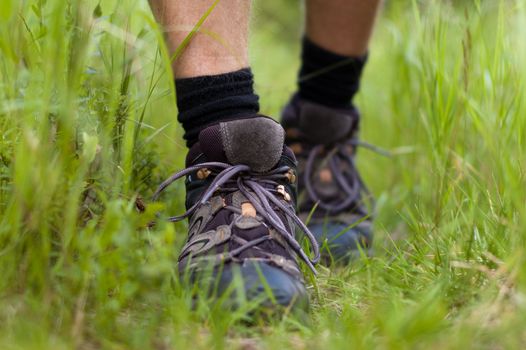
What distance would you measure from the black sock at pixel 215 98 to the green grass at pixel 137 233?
0.21 feet

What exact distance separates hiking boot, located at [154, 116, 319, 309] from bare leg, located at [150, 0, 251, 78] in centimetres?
12

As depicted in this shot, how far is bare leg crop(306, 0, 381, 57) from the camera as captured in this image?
72.4 inches

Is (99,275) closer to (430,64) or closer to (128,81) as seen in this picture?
(128,81)

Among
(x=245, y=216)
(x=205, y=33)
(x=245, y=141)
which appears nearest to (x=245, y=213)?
(x=245, y=216)

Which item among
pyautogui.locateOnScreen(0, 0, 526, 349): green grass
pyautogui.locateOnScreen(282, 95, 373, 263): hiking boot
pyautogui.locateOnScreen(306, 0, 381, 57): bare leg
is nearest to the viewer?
pyautogui.locateOnScreen(0, 0, 526, 349): green grass

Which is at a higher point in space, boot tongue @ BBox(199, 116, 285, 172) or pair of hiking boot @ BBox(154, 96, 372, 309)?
boot tongue @ BBox(199, 116, 285, 172)

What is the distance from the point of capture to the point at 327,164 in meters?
1.82

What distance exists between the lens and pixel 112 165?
1.14 m

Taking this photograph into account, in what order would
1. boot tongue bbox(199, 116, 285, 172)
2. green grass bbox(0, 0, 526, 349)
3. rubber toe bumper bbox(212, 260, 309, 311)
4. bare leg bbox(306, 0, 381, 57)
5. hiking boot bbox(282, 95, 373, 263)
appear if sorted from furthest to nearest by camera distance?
bare leg bbox(306, 0, 381, 57)
hiking boot bbox(282, 95, 373, 263)
boot tongue bbox(199, 116, 285, 172)
rubber toe bumper bbox(212, 260, 309, 311)
green grass bbox(0, 0, 526, 349)

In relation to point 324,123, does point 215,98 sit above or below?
above

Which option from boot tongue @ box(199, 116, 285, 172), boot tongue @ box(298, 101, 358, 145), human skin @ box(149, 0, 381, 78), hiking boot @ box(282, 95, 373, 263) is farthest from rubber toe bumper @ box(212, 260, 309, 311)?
boot tongue @ box(298, 101, 358, 145)

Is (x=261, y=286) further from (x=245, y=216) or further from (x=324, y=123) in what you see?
(x=324, y=123)

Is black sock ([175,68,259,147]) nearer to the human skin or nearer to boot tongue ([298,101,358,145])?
the human skin

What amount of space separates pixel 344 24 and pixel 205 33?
2.32 ft
